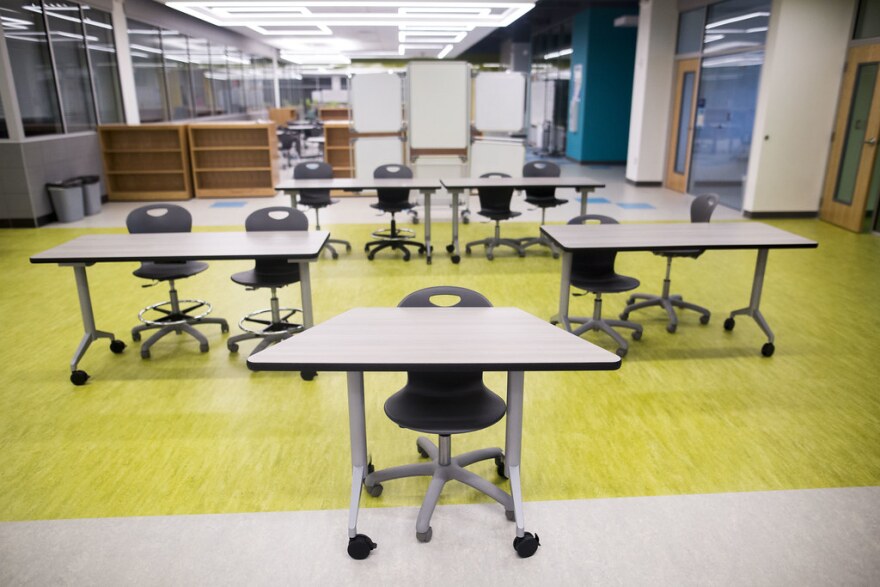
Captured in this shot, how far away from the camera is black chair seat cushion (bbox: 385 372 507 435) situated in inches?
96.6

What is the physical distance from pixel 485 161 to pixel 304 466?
6.66 metres

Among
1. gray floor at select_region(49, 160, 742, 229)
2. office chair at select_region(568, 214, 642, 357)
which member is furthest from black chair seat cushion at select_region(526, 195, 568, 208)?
office chair at select_region(568, 214, 642, 357)

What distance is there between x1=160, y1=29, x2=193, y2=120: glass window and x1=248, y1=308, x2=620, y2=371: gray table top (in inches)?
482

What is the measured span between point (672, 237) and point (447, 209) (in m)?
5.69

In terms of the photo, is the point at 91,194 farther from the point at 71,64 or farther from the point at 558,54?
the point at 558,54

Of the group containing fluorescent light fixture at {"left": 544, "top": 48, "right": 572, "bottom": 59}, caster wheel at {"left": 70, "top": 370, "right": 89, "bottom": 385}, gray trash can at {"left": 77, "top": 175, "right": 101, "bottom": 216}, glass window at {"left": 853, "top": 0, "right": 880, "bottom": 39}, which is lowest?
caster wheel at {"left": 70, "top": 370, "right": 89, "bottom": 385}

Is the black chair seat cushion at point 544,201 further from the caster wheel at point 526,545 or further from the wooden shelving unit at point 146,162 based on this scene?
the wooden shelving unit at point 146,162

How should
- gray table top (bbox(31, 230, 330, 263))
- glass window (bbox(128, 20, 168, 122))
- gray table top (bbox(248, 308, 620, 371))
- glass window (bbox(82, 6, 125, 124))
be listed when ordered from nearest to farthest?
1. gray table top (bbox(248, 308, 620, 371))
2. gray table top (bbox(31, 230, 330, 263))
3. glass window (bbox(82, 6, 125, 124))
4. glass window (bbox(128, 20, 168, 122))

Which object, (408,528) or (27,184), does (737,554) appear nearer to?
(408,528)

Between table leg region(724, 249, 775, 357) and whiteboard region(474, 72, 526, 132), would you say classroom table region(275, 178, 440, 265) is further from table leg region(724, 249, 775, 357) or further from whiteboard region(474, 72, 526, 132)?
table leg region(724, 249, 775, 357)

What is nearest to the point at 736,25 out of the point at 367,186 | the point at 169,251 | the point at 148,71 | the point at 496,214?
the point at 496,214

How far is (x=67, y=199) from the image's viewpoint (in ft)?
28.2

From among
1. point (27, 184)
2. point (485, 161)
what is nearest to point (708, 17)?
point (485, 161)

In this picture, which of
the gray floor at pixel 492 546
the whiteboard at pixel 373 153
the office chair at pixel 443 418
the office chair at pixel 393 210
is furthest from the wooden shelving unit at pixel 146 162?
the office chair at pixel 443 418
